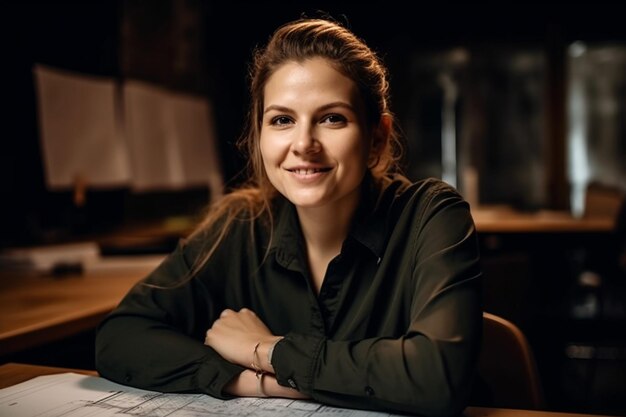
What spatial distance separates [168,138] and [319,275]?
3385mm

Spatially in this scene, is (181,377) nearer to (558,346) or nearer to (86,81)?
(86,81)

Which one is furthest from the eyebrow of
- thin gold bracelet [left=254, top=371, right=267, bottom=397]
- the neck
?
thin gold bracelet [left=254, top=371, right=267, bottom=397]

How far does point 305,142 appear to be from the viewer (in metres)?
1.30

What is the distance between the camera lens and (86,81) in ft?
12.2

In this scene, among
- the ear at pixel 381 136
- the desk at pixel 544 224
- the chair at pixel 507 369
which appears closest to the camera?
the chair at pixel 507 369

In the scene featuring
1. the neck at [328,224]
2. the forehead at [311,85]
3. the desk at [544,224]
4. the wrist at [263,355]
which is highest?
the forehead at [311,85]

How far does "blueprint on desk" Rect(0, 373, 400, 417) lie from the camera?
3.46ft

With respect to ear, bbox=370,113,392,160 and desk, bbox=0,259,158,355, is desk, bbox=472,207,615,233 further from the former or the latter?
ear, bbox=370,113,392,160

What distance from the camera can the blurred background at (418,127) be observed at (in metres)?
3.37

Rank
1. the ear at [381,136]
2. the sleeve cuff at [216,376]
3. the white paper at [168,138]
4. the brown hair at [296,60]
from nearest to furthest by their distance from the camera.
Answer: the sleeve cuff at [216,376]
the brown hair at [296,60]
the ear at [381,136]
the white paper at [168,138]

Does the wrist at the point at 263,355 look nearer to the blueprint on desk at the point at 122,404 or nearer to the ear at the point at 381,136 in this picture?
the blueprint on desk at the point at 122,404

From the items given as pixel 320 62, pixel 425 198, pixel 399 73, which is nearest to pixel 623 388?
pixel 425 198

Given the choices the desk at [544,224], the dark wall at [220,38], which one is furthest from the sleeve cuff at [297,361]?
the desk at [544,224]

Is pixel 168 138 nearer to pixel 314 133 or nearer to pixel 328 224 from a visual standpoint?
pixel 328 224
